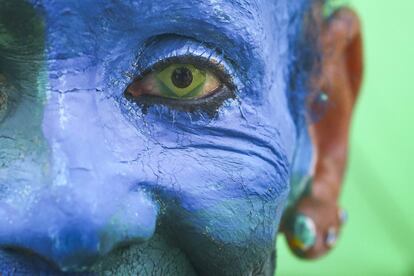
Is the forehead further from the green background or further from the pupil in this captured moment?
the green background

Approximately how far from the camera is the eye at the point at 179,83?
1.07 m

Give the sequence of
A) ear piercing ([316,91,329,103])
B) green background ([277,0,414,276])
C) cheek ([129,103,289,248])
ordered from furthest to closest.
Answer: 1. green background ([277,0,414,276])
2. ear piercing ([316,91,329,103])
3. cheek ([129,103,289,248])

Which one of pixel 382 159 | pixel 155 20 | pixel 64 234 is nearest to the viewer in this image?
pixel 64 234

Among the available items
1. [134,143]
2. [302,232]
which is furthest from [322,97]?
[134,143]

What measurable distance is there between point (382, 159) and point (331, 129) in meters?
1.36

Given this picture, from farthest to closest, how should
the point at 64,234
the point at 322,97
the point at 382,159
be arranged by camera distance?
the point at 382,159 → the point at 322,97 → the point at 64,234

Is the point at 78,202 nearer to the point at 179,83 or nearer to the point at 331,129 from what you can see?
the point at 179,83

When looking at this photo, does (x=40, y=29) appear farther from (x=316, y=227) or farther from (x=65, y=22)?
(x=316, y=227)

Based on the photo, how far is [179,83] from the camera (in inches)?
43.1

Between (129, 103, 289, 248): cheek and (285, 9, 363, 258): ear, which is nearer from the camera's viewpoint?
(129, 103, 289, 248): cheek

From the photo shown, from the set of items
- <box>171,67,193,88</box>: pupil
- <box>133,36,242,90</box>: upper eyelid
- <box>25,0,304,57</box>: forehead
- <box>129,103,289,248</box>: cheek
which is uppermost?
<box>25,0,304,57</box>: forehead

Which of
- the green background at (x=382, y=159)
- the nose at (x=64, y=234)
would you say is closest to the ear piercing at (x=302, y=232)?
the nose at (x=64, y=234)

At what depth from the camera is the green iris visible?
1085mm

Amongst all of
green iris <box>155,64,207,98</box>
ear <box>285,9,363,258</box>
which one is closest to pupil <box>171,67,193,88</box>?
green iris <box>155,64,207,98</box>
